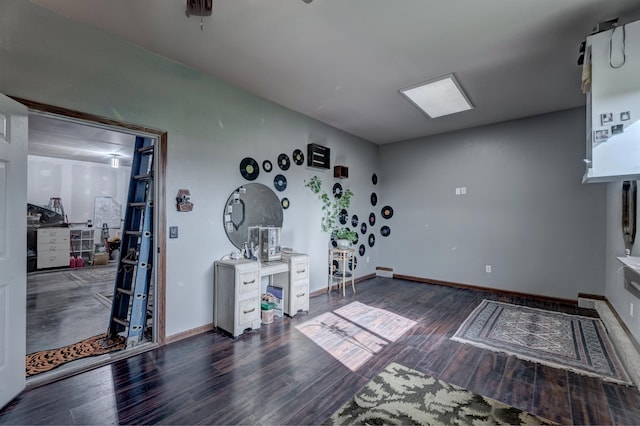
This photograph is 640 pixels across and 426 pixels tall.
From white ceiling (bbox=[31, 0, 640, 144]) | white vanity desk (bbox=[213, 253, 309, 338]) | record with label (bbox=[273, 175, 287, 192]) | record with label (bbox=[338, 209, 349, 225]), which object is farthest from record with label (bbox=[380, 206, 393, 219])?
white vanity desk (bbox=[213, 253, 309, 338])

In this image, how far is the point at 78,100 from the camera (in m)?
2.33

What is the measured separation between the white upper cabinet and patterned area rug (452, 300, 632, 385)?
5.20ft

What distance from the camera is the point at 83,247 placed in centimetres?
721

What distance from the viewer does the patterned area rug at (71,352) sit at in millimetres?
2324

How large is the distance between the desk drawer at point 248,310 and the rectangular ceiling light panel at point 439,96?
9.95ft

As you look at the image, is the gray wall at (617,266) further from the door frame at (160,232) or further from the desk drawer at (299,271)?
the door frame at (160,232)

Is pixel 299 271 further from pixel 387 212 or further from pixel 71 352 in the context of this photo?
pixel 387 212

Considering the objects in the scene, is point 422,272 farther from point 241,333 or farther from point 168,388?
point 168,388

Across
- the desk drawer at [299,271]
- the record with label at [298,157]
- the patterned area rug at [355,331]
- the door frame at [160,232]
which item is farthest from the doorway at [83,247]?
the record with label at [298,157]

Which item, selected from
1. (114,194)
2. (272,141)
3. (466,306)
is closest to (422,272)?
(466,306)

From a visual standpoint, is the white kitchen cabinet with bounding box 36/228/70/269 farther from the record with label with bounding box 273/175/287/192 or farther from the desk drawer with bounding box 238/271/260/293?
the desk drawer with bounding box 238/271/260/293

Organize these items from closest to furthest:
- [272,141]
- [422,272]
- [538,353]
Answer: [538,353]
[272,141]
[422,272]

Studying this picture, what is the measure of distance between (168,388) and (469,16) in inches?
141

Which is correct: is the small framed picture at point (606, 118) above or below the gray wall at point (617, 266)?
above
